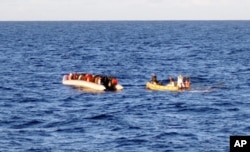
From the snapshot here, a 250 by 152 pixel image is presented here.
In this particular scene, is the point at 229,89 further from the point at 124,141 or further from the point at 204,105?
the point at 124,141

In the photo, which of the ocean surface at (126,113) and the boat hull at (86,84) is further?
the boat hull at (86,84)

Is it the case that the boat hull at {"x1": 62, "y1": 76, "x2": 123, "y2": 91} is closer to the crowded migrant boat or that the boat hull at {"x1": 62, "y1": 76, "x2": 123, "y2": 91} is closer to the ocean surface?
the crowded migrant boat

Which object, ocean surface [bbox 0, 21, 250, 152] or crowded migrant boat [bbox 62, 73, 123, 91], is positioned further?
crowded migrant boat [bbox 62, 73, 123, 91]

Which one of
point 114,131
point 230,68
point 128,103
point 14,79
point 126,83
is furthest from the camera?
point 230,68

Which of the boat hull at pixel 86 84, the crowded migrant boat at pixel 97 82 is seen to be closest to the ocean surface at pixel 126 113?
the boat hull at pixel 86 84

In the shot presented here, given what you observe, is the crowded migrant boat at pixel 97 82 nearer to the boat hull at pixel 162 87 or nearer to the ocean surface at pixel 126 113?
the ocean surface at pixel 126 113

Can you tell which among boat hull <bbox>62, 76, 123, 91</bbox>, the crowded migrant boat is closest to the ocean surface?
boat hull <bbox>62, 76, 123, 91</bbox>

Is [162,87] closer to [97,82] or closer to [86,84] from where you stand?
[97,82]

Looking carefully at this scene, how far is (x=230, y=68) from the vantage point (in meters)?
89.1

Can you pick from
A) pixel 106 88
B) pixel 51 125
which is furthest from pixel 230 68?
pixel 51 125

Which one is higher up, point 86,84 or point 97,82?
point 97,82

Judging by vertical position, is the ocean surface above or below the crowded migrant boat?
below

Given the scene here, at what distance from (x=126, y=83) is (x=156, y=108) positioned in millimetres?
19418

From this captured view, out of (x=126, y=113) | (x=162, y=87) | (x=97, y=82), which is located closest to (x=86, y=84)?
(x=97, y=82)
